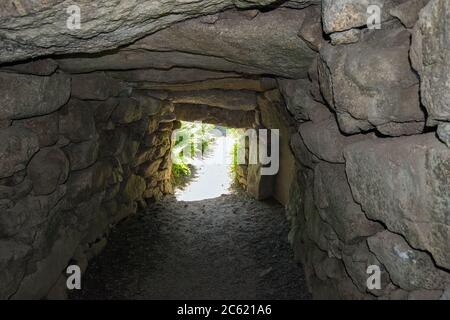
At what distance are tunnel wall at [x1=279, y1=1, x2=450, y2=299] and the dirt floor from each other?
1.28m

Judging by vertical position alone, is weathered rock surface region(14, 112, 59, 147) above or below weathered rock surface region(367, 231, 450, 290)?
above

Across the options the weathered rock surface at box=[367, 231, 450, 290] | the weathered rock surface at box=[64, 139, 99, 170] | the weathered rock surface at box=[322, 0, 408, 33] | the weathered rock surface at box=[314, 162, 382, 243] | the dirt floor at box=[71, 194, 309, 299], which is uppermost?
the weathered rock surface at box=[322, 0, 408, 33]

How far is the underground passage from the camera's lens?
4.76ft

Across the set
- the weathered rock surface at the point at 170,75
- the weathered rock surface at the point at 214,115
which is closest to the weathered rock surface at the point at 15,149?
the weathered rock surface at the point at 170,75

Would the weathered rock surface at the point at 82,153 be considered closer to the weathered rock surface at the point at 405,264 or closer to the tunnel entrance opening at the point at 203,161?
the weathered rock surface at the point at 405,264

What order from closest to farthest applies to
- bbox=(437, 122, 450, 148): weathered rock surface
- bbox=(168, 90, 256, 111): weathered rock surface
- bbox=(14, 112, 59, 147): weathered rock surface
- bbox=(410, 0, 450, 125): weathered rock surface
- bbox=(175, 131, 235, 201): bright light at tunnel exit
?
bbox=(410, 0, 450, 125): weathered rock surface
bbox=(437, 122, 450, 148): weathered rock surface
bbox=(14, 112, 59, 147): weathered rock surface
bbox=(168, 90, 256, 111): weathered rock surface
bbox=(175, 131, 235, 201): bright light at tunnel exit

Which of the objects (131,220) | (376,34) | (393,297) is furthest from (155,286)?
(376,34)

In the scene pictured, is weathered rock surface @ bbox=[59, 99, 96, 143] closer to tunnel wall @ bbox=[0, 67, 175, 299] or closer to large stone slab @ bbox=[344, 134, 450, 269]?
tunnel wall @ bbox=[0, 67, 175, 299]

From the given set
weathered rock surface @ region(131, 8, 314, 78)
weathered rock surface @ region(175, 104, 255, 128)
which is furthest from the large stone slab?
weathered rock surface @ region(175, 104, 255, 128)

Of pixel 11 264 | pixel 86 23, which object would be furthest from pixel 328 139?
pixel 11 264

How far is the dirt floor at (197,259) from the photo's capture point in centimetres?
324

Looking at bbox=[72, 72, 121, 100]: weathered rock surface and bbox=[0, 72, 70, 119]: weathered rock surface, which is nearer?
bbox=[0, 72, 70, 119]: weathered rock surface

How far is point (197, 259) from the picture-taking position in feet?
12.7

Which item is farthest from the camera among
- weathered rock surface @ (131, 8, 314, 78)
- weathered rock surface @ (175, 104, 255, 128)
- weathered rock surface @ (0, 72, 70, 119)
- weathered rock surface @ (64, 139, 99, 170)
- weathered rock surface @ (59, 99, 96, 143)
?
weathered rock surface @ (175, 104, 255, 128)
